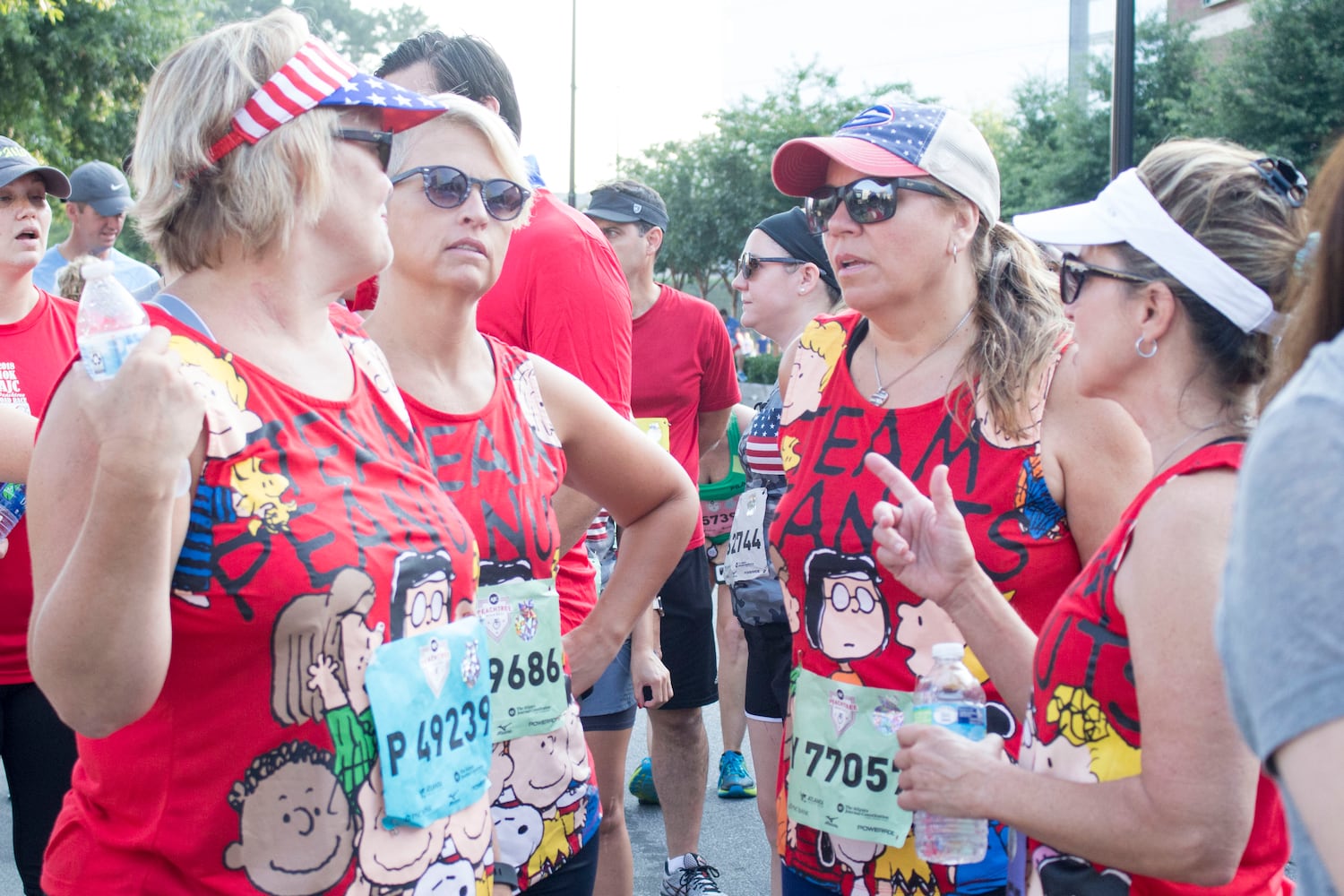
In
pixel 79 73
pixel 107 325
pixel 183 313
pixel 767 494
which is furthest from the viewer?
pixel 79 73

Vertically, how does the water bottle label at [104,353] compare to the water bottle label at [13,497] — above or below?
above

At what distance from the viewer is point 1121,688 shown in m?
1.82

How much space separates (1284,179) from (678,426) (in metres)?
3.67

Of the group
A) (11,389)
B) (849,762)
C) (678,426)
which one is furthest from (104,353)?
(678,426)

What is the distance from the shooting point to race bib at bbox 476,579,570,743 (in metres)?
2.46

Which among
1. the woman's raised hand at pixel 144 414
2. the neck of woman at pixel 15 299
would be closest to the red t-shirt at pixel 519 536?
the woman's raised hand at pixel 144 414

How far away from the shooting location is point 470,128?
2594mm

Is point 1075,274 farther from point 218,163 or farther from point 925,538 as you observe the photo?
point 218,163

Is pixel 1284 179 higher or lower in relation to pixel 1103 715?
higher

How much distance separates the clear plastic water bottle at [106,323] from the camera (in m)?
1.53

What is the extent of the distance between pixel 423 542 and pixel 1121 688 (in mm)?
1080

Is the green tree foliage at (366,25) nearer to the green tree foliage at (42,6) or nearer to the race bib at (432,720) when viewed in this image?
the green tree foliage at (42,6)

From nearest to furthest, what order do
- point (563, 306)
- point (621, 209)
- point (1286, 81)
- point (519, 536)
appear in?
point (519, 536)
point (563, 306)
point (621, 209)
point (1286, 81)

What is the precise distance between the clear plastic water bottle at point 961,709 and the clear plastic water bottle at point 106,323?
4.67ft
